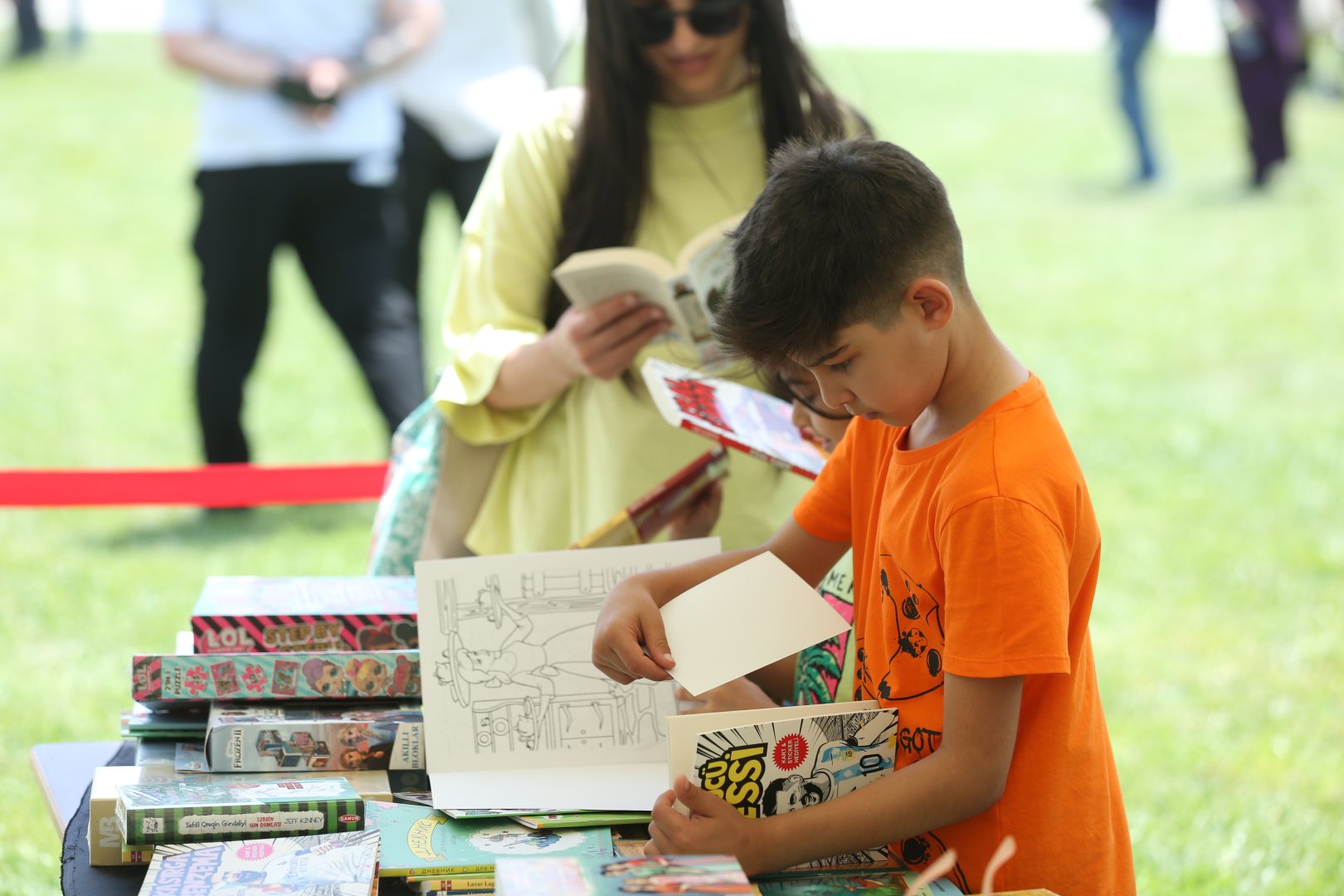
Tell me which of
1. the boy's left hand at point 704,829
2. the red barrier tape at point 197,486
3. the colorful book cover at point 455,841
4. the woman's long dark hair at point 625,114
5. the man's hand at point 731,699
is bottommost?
the red barrier tape at point 197,486

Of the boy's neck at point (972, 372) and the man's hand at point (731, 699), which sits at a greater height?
the boy's neck at point (972, 372)

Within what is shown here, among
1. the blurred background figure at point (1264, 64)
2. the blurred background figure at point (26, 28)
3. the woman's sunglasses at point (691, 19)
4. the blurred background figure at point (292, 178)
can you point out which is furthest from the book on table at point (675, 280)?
the blurred background figure at point (26, 28)

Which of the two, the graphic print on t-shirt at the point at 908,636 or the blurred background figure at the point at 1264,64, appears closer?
the graphic print on t-shirt at the point at 908,636

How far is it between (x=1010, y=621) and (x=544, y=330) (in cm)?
115

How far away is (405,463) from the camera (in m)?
2.14

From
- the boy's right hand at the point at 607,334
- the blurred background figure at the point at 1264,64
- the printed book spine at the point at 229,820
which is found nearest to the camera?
the printed book spine at the point at 229,820

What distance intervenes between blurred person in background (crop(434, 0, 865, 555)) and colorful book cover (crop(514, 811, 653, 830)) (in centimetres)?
69

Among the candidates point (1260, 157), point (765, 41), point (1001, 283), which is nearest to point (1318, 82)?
point (1260, 157)

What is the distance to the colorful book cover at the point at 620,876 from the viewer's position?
996mm

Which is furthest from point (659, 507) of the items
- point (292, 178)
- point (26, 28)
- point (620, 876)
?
point (26, 28)

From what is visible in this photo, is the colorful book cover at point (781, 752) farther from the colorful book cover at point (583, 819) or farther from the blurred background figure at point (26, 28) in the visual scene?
the blurred background figure at point (26, 28)

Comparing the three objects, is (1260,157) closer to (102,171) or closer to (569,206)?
(102,171)

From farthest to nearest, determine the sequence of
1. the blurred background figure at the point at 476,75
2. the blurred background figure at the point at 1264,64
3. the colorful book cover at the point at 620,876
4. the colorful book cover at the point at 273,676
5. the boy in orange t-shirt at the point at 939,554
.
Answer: the blurred background figure at the point at 1264,64
the blurred background figure at the point at 476,75
the colorful book cover at the point at 273,676
the boy in orange t-shirt at the point at 939,554
the colorful book cover at the point at 620,876

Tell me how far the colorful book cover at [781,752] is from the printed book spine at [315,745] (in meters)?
0.39
